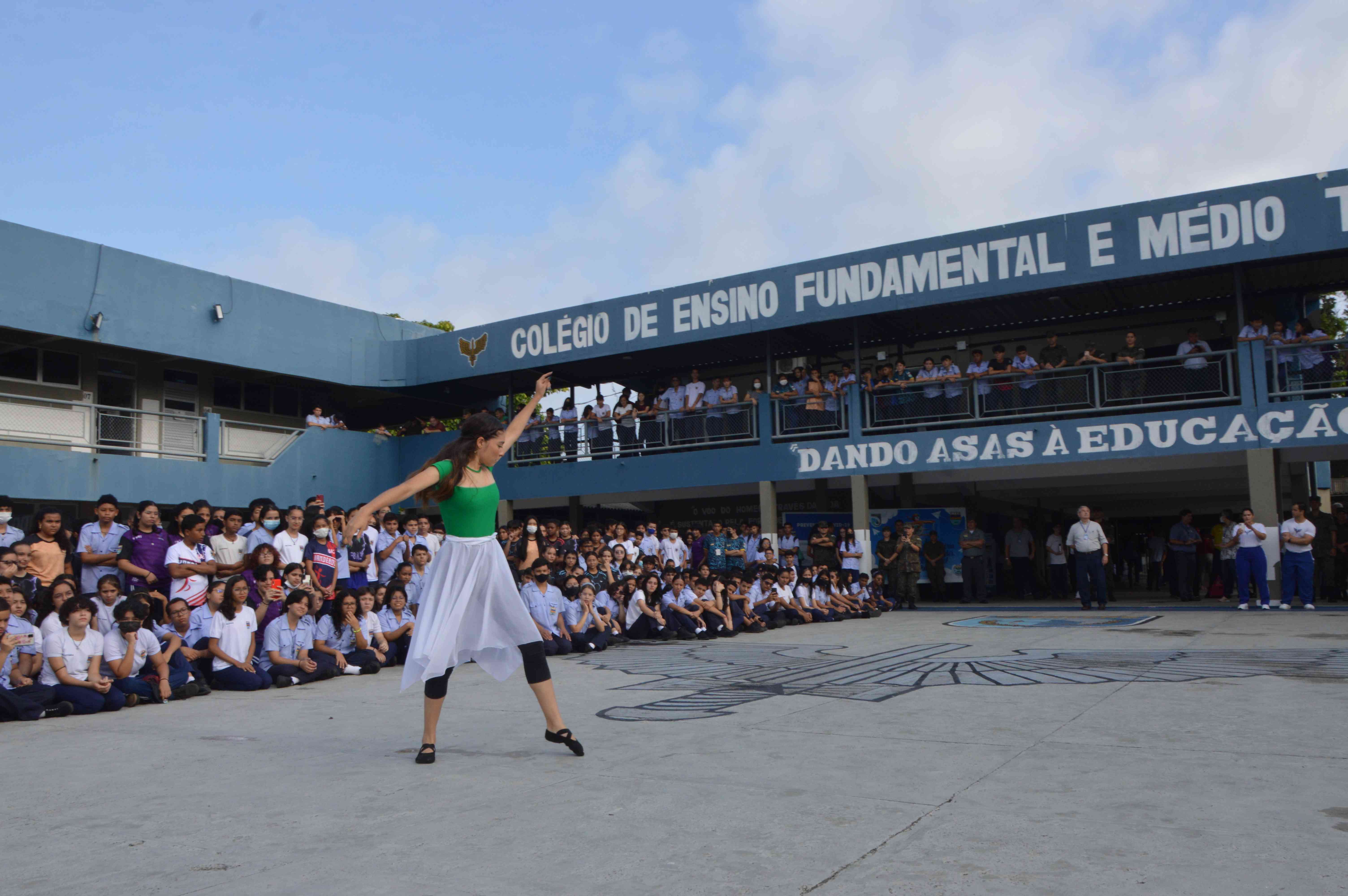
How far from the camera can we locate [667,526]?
24328 mm

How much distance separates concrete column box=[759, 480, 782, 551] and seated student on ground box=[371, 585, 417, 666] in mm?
10174

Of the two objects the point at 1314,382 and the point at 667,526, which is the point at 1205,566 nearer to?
the point at 1314,382

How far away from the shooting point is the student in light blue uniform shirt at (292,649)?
8.91m

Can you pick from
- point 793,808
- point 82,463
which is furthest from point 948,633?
point 82,463

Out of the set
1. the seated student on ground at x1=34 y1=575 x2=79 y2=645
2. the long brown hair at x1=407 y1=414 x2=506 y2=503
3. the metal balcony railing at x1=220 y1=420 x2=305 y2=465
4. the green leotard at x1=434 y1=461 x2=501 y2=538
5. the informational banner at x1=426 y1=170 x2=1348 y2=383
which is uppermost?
the informational banner at x1=426 y1=170 x2=1348 y2=383

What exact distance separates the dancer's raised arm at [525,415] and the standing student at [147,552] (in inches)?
222

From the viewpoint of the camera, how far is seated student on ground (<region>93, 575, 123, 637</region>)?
25.7ft

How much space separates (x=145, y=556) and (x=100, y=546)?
0.45 meters

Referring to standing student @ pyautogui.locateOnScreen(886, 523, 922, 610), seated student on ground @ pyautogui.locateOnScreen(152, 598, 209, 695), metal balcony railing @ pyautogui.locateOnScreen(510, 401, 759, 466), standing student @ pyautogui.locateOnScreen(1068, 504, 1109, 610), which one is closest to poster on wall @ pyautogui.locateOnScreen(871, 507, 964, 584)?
standing student @ pyautogui.locateOnScreen(886, 523, 922, 610)

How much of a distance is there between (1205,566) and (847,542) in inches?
297

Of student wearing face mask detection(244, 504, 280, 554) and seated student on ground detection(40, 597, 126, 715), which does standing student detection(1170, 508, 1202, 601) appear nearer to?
student wearing face mask detection(244, 504, 280, 554)

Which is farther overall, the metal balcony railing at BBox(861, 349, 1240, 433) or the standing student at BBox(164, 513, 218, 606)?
the metal balcony railing at BBox(861, 349, 1240, 433)

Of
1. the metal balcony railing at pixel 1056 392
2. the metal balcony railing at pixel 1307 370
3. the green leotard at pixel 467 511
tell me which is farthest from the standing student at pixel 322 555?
the metal balcony railing at pixel 1307 370

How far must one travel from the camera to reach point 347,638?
973 centimetres
